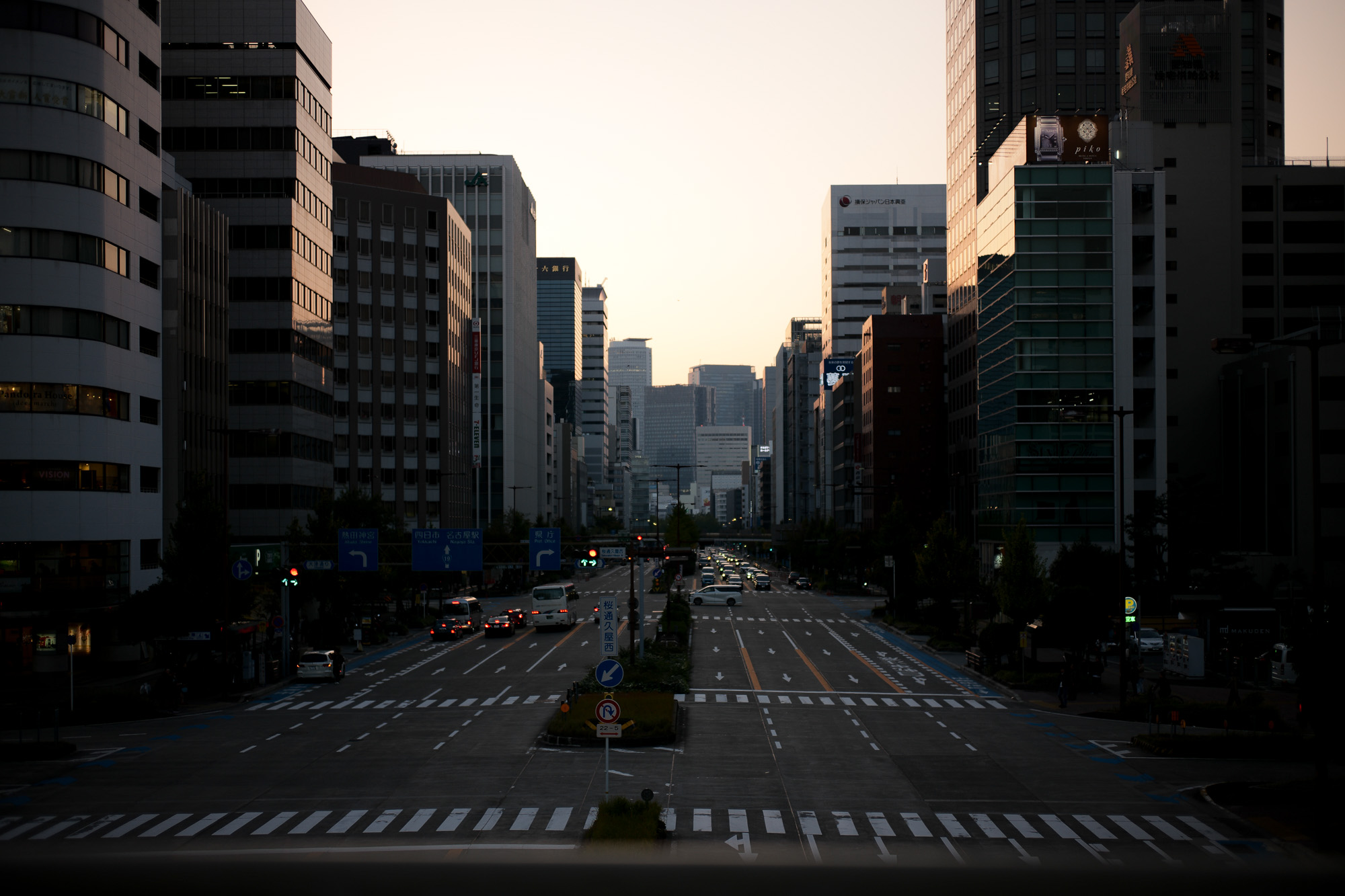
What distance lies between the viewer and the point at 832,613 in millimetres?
95812

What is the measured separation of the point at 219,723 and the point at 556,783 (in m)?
18.5

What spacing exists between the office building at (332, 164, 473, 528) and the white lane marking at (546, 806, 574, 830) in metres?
101

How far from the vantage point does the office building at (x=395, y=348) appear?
12331 centimetres

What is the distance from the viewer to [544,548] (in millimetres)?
63000

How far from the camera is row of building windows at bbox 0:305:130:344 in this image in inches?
2035

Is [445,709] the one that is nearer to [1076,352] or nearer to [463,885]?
[463,885]

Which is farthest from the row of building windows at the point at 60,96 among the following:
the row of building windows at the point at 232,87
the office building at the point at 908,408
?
the office building at the point at 908,408

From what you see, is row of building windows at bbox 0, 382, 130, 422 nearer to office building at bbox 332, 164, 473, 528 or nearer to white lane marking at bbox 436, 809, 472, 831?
white lane marking at bbox 436, 809, 472, 831

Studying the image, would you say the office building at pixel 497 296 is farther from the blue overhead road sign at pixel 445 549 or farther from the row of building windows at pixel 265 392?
the blue overhead road sign at pixel 445 549

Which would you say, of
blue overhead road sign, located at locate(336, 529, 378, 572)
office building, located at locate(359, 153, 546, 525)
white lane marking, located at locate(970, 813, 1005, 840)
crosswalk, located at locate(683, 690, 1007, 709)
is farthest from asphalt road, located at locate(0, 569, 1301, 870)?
office building, located at locate(359, 153, 546, 525)

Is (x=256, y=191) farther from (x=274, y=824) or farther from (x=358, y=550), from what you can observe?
(x=274, y=824)

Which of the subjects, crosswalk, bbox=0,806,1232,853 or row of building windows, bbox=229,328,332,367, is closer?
crosswalk, bbox=0,806,1232,853

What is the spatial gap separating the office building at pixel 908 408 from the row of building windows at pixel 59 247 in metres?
93.7

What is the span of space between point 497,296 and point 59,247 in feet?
350
